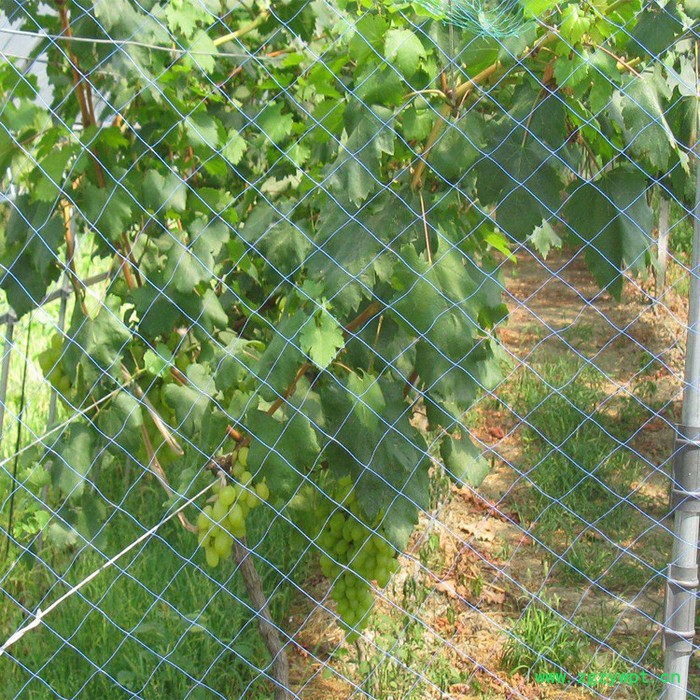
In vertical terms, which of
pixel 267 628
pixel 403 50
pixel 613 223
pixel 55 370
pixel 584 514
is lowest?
pixel 584 514

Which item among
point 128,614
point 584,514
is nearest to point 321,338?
point 128,614

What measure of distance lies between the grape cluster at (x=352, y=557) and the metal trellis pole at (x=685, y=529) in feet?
1.91

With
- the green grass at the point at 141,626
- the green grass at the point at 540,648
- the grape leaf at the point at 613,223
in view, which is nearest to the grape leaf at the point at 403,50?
the grape leaf at the point at 613,223

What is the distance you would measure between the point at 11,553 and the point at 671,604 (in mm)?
1858

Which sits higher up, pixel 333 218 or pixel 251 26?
pixel 251 26

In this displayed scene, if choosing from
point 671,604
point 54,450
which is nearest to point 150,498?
point 54,450

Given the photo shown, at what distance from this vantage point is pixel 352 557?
6.79 ft

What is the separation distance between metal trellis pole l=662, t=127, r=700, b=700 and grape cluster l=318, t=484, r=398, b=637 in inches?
22.9

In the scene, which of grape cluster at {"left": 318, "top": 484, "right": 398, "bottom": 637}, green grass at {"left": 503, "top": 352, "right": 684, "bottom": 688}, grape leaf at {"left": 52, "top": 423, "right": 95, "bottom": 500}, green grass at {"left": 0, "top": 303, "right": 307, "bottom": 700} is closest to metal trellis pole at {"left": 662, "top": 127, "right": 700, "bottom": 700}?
green grass at {"left": 503, "top": 352, "right": 684, "bottom": 688}

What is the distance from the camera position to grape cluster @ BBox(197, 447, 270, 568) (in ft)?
6.44

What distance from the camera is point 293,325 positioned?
181cm

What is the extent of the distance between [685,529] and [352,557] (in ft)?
2.24

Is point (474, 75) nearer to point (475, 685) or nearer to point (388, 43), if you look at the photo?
point (388, 43)

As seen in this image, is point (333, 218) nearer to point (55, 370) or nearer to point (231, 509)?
point (231, 509)
